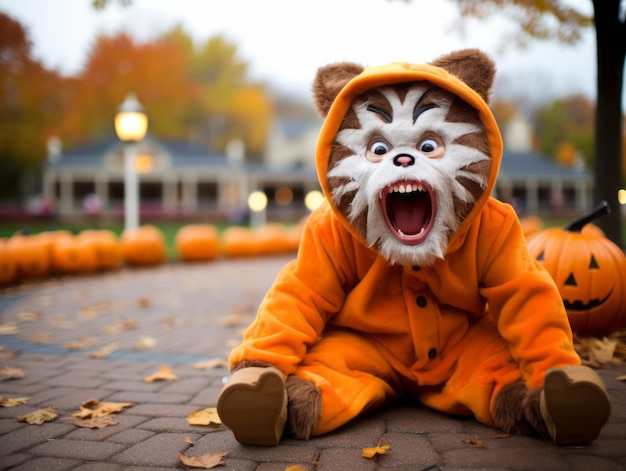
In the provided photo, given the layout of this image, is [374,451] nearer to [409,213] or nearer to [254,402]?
[254,402]

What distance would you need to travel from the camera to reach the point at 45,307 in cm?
598

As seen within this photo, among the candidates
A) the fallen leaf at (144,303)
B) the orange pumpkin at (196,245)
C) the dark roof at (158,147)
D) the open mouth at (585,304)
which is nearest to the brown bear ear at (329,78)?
the open mouth at (585,304)

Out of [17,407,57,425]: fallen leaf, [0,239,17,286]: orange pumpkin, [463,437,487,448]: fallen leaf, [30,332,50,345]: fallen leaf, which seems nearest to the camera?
[463,437,487,448]: fallen leaf

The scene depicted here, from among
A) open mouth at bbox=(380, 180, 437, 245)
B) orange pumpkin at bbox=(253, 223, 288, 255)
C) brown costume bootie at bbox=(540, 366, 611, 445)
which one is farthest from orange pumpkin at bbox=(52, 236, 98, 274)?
brown costume bootie at bbox=(540, 366, 611, 445)

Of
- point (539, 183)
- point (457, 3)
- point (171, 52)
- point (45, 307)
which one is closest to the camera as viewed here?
point (45, 307)

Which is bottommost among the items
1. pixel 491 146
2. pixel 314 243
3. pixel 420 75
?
pixel 314 243

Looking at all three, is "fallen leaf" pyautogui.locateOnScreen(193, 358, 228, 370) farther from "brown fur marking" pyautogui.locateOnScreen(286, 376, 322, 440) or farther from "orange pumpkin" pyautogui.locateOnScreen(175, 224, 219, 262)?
"orange pumpkin" pyautogui.locateOnScreen(175, 224, 219, 262)

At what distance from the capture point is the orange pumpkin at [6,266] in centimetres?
760

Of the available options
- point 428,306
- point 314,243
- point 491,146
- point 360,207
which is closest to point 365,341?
point 428,306

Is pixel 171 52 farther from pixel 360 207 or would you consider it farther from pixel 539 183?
pixel 360 207

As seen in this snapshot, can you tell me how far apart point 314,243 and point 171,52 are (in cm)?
4446

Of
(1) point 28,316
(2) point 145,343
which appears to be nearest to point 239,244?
(1) point 28,316

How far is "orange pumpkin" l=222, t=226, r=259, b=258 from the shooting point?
14.0 metres

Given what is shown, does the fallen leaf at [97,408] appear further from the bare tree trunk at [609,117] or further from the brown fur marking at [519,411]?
the bare tree trunk at [609,117]
